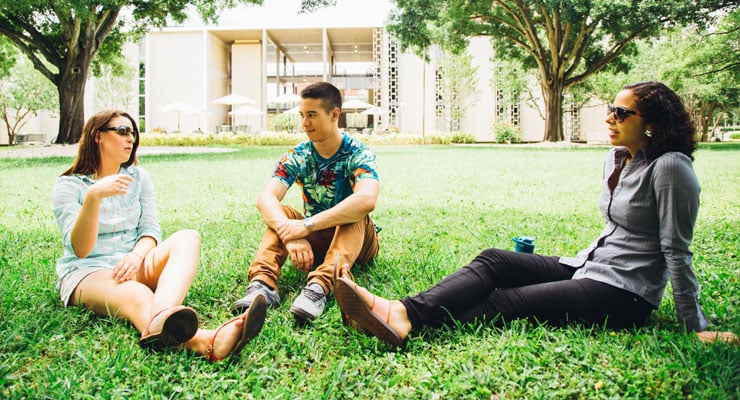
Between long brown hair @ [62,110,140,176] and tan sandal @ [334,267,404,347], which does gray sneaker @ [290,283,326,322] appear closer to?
tan sandal @ [334,267,404,347]

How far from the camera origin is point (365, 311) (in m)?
2.30

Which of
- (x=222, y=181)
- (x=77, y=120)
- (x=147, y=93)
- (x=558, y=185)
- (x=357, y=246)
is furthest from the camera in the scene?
(x=147, y=93)

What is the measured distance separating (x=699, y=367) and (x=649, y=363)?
0.18 metres

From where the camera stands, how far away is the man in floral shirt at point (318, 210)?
2945 millimetres

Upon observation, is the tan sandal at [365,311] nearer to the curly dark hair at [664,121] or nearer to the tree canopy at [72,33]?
the curly dark hair at [664,121]

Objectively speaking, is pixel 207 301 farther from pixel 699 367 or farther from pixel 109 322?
pixel 699 367

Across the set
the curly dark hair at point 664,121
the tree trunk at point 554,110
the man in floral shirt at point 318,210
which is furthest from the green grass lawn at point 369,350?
the tree trunk at point 554,110

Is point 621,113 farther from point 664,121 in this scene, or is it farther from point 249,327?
point 249,327

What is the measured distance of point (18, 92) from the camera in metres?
34.2

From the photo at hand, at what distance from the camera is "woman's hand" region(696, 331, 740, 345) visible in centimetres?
227

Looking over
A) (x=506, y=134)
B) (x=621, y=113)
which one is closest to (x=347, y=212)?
(x=621, y=113)

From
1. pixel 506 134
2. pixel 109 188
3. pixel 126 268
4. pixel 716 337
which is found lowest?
pixel 716 337

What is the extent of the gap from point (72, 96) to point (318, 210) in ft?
65.5

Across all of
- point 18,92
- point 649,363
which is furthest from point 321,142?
point 18,92
